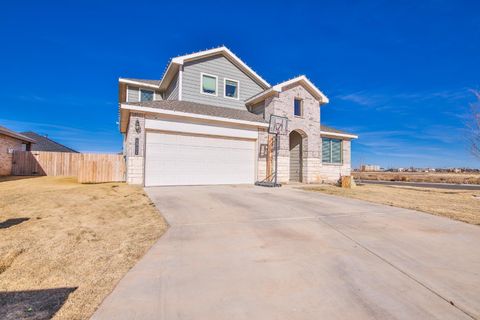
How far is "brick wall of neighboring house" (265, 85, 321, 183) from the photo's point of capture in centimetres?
1586

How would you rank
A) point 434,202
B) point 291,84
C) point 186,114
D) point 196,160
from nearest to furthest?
1. point 434,202
2. point 186,114
3. point 196,160
4. point 291,84

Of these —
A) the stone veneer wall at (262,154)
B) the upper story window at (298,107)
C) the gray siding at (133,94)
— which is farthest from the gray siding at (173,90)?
the upper story window at (298,107)

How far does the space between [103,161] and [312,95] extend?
46.8 feet

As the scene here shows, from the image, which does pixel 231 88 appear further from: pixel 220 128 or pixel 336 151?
pixel 336 151

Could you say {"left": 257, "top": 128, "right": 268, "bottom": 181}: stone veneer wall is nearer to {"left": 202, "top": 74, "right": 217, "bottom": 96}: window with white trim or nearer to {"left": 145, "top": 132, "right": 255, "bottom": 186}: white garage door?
{"left": 145, "top": 132, "right": 255, "bottom": 186}: white garage door

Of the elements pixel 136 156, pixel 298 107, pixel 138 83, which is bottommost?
pixel 136 156

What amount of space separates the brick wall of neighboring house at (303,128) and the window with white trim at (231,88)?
2.75 meters

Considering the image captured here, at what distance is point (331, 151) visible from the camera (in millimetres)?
18953

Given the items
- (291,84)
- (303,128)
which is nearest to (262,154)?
(303,128)

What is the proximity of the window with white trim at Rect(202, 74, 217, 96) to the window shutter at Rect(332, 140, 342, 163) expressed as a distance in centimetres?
1008

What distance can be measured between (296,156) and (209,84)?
8.15 m

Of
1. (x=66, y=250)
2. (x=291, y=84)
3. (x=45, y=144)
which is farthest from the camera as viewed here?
(x=45, y=144)

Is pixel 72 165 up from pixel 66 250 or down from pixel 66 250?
up

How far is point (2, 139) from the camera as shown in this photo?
16.4 meters
